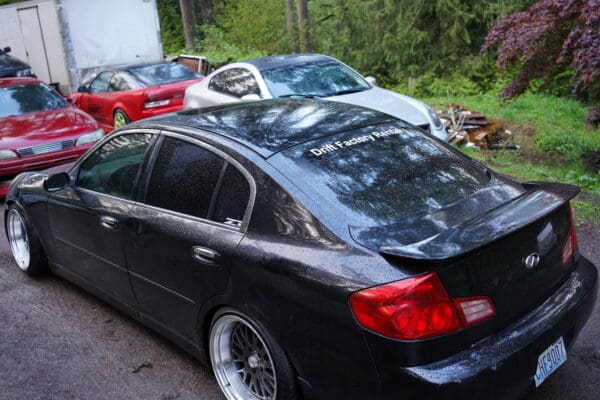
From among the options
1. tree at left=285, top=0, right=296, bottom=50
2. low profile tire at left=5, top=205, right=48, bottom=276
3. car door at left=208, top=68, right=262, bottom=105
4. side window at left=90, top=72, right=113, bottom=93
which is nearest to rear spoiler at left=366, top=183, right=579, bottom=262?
low profile tire at left=5, top=205, right=48, bottom=276

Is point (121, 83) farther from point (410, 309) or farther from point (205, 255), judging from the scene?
point (410, 309)

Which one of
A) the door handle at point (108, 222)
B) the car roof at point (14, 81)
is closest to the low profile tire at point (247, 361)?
the door handle at point (108, 222)

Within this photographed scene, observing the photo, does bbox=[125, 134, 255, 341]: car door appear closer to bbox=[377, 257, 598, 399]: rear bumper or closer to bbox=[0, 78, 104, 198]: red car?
bbox=[377, 257, 598, 399]: rear bumper

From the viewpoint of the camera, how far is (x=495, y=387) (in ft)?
8.60

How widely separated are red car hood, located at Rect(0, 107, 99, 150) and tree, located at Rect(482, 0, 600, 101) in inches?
227

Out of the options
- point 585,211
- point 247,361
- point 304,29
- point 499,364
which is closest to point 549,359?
point 499,364

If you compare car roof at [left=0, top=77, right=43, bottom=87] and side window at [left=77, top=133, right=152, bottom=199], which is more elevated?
side window at [left=77, top=133, right=152, bottom=199]

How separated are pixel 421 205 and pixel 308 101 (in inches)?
61.6

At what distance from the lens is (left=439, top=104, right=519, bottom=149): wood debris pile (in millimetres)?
9422

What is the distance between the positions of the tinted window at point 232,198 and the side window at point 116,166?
91cm

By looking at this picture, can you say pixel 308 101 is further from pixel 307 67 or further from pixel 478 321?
pixel 307 67

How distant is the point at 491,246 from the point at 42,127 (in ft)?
24.5

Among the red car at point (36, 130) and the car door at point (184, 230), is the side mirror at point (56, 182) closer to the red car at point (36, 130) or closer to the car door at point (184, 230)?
the car door at point (184, 230)

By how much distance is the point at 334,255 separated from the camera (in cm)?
279
